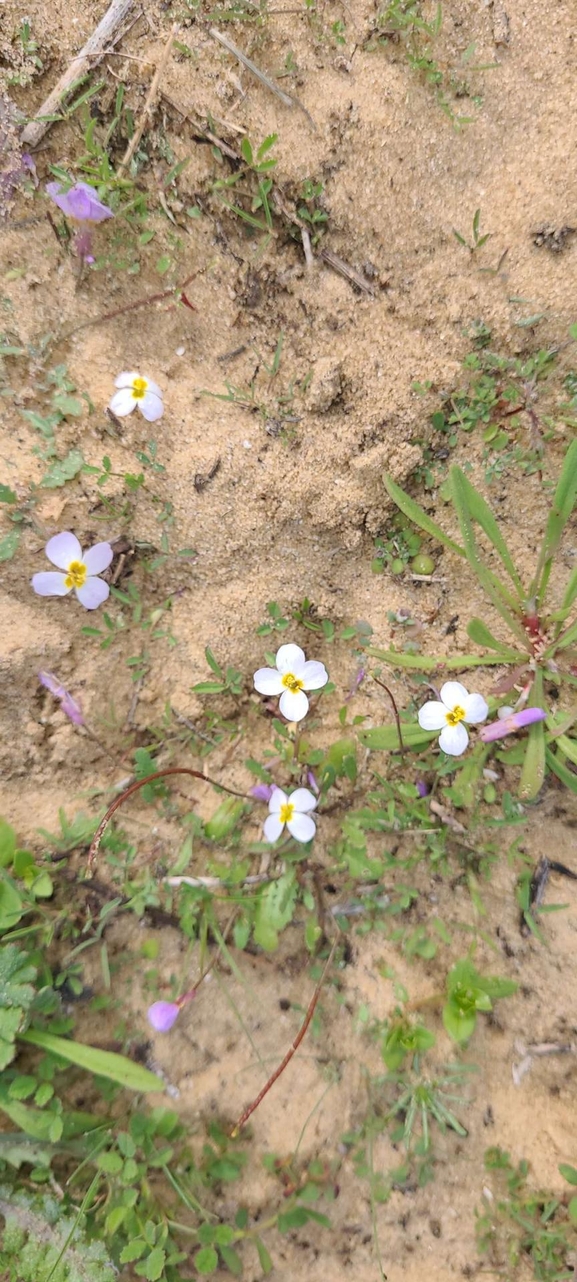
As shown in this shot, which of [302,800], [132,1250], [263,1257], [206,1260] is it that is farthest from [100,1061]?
[302,800]

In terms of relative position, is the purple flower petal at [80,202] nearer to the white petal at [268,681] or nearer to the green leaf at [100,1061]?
the white petal at [268,681]

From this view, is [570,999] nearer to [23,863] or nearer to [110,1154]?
[110,1154]

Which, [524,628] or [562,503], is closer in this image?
[562,503]

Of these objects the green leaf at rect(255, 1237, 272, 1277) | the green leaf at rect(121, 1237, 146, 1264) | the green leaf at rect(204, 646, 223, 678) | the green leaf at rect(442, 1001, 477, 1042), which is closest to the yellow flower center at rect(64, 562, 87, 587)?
the green leaf at rect(204, 646, 223, 678)

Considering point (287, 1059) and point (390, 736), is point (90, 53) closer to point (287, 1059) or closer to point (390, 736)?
point (390, 736)

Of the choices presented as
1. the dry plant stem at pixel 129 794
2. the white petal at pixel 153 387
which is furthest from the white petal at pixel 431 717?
the white petal at pixel 153 387

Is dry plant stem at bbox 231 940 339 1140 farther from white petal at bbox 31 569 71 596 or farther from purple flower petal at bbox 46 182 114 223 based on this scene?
purple flower petal at bbox 46 182 114 223
